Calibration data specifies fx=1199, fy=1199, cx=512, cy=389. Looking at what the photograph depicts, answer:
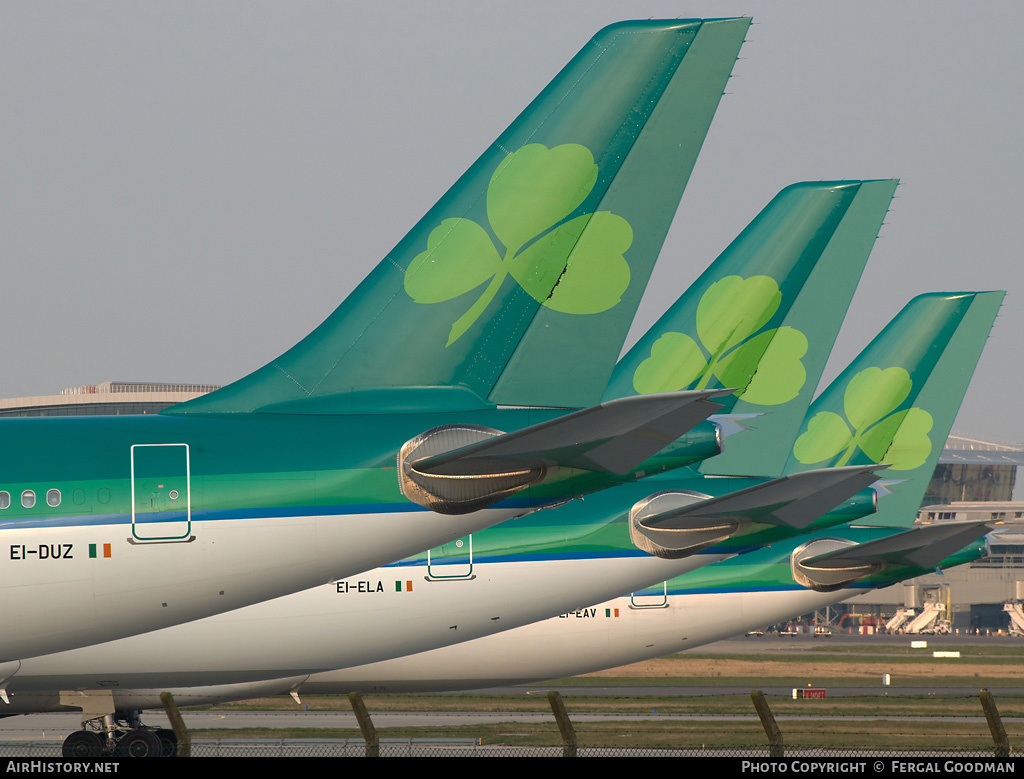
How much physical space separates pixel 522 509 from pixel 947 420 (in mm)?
18661

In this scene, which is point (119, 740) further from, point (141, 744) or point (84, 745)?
point (84, 745)

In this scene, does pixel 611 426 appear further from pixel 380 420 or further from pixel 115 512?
pixel 115 512

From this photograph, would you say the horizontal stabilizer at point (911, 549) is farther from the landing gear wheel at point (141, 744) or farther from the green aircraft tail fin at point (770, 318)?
the landing gear wheel at point (141, 744)

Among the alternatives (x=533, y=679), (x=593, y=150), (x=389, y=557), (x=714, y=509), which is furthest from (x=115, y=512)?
(x=533, y=679)

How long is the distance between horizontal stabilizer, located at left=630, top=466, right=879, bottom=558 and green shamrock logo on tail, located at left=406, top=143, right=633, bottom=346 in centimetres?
418

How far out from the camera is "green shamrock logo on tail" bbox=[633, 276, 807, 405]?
20312mm

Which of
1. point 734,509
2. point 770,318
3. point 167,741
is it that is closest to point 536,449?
point 734,509

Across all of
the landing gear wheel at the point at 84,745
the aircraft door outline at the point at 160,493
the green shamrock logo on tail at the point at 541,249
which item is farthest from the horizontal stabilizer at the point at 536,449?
the landing gear wheel at the point at 84,745

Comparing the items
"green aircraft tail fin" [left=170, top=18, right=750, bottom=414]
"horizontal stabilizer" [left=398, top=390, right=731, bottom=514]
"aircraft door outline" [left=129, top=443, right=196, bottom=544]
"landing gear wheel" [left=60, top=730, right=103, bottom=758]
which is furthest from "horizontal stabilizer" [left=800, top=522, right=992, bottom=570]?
"aircraft door outline" [left=129, top=443, right=196, bottom=544]

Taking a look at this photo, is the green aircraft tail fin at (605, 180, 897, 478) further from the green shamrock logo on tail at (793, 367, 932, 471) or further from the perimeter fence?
the perimeter fence

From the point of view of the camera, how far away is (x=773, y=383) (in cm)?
2373

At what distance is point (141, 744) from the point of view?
792 inches

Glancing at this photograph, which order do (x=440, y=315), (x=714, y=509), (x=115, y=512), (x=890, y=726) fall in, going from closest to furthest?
1. (x=115, y=512)
2. (x=440, y=315)
3. (x=714, y=509)
4. (x=890, y=726)

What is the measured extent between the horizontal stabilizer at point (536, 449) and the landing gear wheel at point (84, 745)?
31.2 ft
